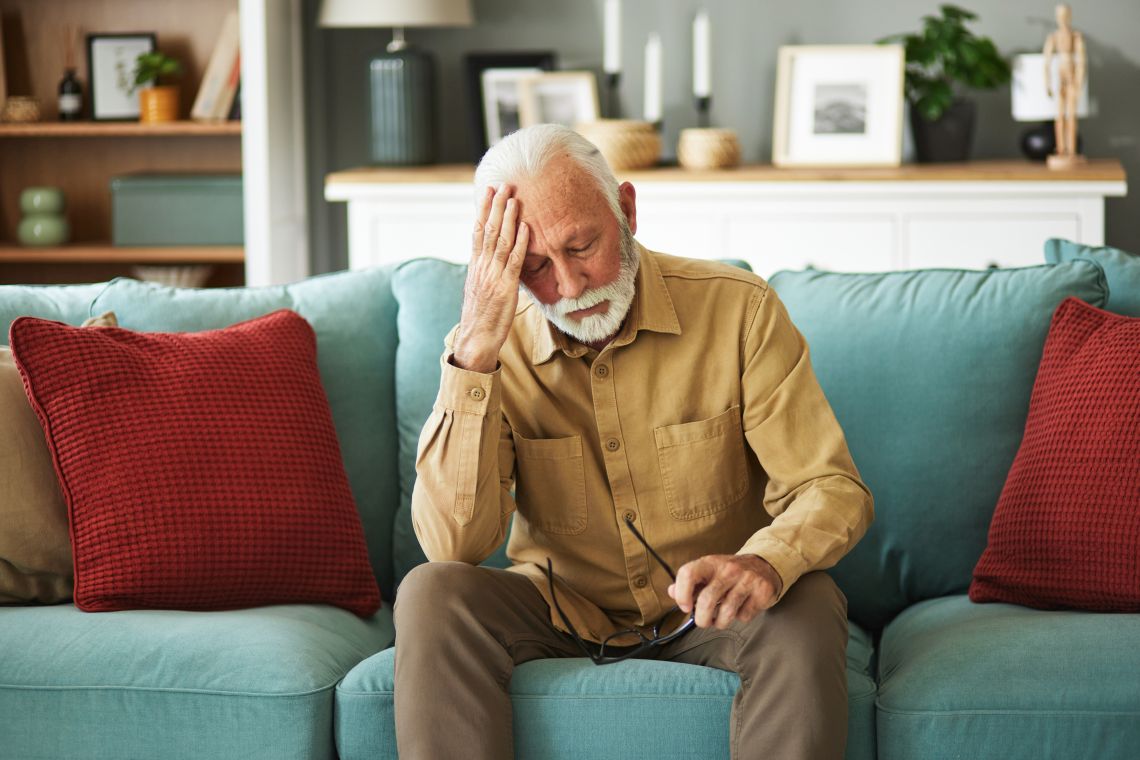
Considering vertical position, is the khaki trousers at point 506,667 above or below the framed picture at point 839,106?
below

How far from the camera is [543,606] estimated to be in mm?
1771

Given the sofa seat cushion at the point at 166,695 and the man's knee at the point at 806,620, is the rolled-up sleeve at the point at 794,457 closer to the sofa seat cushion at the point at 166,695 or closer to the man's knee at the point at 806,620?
the man's knee at the point at 806,620

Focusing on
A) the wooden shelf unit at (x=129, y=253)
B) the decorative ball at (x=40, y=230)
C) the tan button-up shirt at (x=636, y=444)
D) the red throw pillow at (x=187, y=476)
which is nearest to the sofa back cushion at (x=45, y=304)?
the red throw pillow at (x=187, y=476)

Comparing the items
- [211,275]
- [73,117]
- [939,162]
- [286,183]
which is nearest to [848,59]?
[939,162]

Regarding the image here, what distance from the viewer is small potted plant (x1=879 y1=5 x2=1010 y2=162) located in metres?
3.67

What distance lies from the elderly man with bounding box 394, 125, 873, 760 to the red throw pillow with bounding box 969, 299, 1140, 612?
313 millimetres

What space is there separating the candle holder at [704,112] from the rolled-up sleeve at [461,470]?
2349mm

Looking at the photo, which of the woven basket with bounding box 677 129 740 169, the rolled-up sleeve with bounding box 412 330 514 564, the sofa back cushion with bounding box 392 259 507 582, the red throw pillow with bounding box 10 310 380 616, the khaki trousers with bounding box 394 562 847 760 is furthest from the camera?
the woven basket with bounding box 677 129 740 169

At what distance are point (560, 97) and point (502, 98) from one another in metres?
0.18

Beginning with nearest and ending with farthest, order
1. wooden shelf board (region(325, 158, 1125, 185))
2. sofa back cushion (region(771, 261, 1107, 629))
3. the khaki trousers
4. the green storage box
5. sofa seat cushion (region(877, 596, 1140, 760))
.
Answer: the khaki trousers < sofa seat cushion (region(877, 596, 1140, 760)) < sofa back cushion (region(771, 261, 1107, 629)) < wooden shelf board (region(325, 158, 1125, 185)) < the green storage box

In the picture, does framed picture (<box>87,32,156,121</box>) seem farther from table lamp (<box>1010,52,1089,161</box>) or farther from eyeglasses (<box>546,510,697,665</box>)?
eyeglasses (<box>546,510,697,665</box>)

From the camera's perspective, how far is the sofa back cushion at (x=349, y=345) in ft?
7.01

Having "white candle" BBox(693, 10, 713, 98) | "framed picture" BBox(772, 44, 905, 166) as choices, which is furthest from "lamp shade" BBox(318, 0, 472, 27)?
"framed picture" BBox(772, 44, 905, 166)

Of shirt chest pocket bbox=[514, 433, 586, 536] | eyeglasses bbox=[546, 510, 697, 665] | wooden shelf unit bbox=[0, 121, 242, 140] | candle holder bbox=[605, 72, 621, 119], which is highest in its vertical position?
candle holder bbox=[605, 72, 621, 119]
